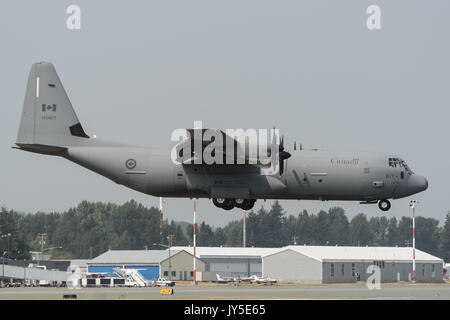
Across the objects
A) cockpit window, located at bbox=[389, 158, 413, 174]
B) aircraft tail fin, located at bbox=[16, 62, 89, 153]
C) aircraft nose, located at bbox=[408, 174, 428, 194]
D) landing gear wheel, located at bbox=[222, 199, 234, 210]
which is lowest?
landing gear wheel, located at bbox=[222, 199, 234, 210]

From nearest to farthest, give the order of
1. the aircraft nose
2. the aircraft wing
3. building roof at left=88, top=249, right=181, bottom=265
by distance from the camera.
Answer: the aircraft wing → the aircraft nose → building roof at left=88, top=249, right=181, bottom=265

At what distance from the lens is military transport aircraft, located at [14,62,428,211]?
54.4m

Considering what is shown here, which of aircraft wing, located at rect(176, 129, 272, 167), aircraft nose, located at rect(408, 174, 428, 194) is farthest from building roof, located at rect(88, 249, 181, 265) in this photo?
aircraft nose, located at rect(408, 174, 428, 194)

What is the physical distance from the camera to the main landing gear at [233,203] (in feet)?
184

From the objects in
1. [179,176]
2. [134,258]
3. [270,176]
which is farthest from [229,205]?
[134,258]

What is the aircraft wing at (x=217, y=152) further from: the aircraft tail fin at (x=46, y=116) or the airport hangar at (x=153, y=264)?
the airport hangar at (x=153, y=264)

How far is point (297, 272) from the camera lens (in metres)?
130

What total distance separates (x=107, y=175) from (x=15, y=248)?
11337 centimetres

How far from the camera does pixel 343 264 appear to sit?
128375mm

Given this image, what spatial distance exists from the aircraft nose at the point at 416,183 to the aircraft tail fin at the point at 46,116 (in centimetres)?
Answer: 2314

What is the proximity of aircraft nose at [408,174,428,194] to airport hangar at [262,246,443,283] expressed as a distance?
70397mm

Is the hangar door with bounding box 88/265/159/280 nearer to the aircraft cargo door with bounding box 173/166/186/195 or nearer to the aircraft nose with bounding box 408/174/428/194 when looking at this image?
the aircraft cargo door with bounding box 173/166/186/195

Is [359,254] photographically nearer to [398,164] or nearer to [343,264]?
[343,264]
